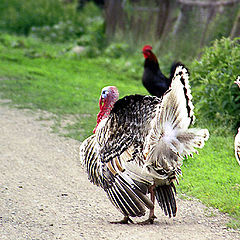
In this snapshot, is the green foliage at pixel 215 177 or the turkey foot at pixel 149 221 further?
the green foliage at pixel 215 177

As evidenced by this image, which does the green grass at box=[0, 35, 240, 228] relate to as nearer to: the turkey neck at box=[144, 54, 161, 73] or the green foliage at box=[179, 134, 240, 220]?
the green foliage at box=[179, 134, 240, 220]

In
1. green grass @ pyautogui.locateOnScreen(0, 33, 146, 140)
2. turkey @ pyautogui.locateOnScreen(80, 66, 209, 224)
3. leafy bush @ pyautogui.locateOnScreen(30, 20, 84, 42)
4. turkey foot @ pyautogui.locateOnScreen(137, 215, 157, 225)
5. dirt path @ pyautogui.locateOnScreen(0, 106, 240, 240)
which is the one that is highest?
turkey @ pyautogui.locateOnScreen(80, 66, 209, 224)

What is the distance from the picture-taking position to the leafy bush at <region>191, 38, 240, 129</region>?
7.13 meters

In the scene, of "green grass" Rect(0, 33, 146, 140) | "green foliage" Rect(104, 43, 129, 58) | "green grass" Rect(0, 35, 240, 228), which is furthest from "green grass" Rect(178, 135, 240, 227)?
"green foliage" Rect(104, 43, 129, 58)

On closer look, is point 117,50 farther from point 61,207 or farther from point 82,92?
point 61,207

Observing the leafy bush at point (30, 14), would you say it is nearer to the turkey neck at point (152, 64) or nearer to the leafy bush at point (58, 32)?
the leafy bush at point (58, 32)

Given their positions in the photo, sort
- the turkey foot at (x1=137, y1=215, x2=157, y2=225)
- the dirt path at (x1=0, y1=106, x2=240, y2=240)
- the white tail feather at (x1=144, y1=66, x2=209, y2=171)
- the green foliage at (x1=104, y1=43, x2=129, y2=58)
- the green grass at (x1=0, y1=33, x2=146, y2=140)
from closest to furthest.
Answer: the white tail feather at (x1=144, y1=66, x2=209, y2=171) < the dirt path at (x1=0, y1=106, x2=240, y2=240) < the turkey foot at (x1=137, y1=215, x2=157, y2=225) < the green grass at (x1=0, y1=33, x2=146, y2=140) < the green foliage at (x1=104, y1=43, x2=129, y2=58)

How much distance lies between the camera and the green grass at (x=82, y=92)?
17.4 feet

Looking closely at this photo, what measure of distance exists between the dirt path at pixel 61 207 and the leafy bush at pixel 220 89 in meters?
2.26

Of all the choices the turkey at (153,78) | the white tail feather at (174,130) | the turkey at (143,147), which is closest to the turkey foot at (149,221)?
the turkey at (143,147)

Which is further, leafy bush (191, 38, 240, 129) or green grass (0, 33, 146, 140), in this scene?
green grass (0, 33, 146, 140)

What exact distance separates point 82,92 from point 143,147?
5652mm

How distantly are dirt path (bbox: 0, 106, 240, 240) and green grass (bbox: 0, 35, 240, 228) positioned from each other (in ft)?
1.24

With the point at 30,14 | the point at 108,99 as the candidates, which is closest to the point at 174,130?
the point at 108,99
